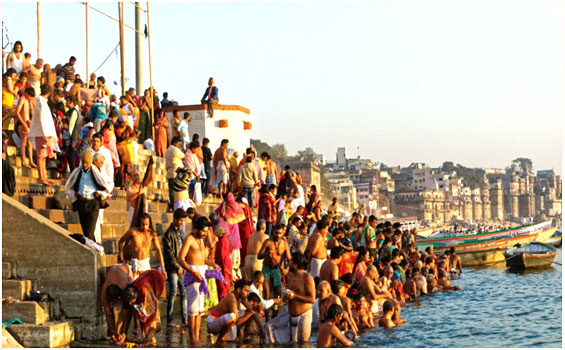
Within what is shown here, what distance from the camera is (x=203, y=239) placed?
12.2 m

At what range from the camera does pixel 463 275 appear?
31.1 m

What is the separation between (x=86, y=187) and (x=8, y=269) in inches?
61.7

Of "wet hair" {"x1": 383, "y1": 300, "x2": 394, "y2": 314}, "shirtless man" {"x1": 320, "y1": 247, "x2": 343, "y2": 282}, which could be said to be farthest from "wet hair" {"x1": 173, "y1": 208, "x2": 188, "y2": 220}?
"wet hair" {"x1": 383, "y1": 300, "x2": 394, "y2": 314}

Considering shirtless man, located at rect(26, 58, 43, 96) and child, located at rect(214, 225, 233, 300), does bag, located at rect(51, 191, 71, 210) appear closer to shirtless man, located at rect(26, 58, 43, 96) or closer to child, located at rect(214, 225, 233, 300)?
child, located at rect(214, 225, 233, 300)

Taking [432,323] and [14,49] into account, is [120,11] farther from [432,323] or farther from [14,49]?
[432,323]

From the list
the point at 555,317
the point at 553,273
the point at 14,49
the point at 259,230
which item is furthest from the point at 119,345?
the point at 553,273

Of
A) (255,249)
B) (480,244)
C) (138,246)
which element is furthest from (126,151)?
(480,244)

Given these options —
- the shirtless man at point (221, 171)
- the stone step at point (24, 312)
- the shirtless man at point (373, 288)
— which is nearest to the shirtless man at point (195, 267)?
the stone step at point (24, 312)

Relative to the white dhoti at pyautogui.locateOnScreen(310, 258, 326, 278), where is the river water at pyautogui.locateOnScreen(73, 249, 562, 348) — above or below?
below

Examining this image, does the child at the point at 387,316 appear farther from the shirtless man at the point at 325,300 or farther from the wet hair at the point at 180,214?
the wet hair at the point at 180,214

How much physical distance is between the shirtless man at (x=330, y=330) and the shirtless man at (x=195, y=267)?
5.05 ft

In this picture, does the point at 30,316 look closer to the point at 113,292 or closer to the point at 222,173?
the point at 113,292

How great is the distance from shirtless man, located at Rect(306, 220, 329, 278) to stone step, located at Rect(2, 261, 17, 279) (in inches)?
220

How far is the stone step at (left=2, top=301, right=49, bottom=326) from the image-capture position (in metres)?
9.59
